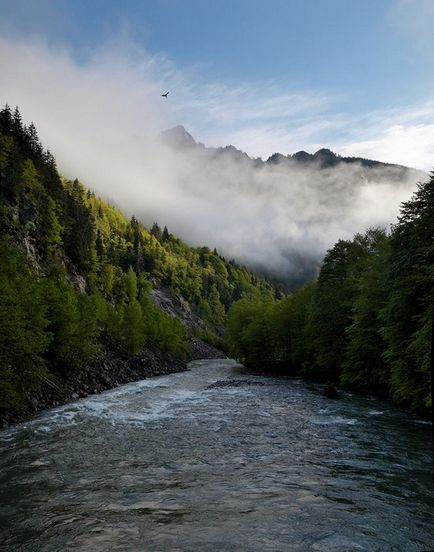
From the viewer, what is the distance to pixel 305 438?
2505 cm

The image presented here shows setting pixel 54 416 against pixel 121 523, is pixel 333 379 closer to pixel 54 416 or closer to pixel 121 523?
pixel 54 416

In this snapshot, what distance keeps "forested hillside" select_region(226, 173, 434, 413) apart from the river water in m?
4.98

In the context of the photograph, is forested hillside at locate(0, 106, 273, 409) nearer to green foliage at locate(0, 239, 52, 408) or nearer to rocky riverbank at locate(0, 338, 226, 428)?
green foliage at locate(0, 239, 52, 408)

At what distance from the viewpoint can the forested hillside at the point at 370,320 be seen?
3117cm

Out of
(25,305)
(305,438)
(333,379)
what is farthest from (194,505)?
(333,379)

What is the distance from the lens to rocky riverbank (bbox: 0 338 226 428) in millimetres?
33531

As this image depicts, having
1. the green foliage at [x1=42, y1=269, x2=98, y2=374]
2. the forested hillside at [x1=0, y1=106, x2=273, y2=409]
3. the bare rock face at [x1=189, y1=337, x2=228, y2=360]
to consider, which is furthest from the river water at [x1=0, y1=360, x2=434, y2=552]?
the bare rock face at [x1=189, y1=337, x2=228, y2=360]

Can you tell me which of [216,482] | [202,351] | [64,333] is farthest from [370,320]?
[202,351]

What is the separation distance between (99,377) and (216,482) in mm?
36620

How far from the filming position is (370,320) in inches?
1756

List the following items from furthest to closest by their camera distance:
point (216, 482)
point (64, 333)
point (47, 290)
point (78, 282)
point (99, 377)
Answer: point (78, 282)
point (99, 377)
point (47, 290)
point (64, 333)
point (216, 482)

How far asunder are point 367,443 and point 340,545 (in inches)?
515

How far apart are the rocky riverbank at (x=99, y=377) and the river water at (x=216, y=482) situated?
2.16 metres

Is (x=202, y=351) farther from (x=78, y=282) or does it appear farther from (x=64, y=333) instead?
(x=64, y=333)
